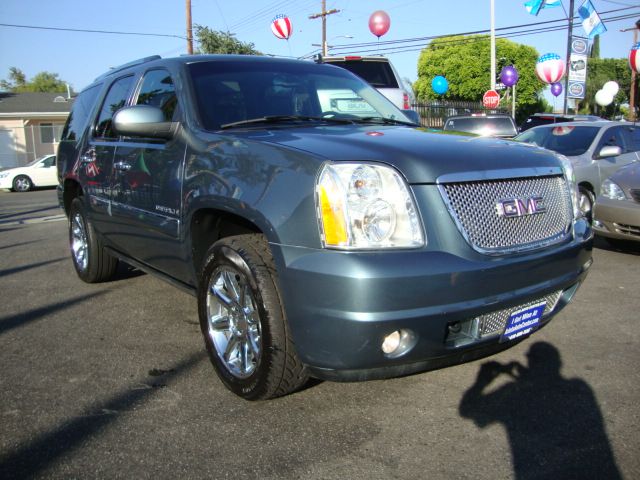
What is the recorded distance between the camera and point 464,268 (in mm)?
2502

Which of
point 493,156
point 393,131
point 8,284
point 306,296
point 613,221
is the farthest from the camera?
point 613,221

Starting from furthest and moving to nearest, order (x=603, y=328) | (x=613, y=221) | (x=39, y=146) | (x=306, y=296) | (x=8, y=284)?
(x=39, y=146), (x=613, y=221), (x=8, y=284), (x=603, y=328), (x=306, y=296)

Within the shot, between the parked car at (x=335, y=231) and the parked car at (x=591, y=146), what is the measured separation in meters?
5.48

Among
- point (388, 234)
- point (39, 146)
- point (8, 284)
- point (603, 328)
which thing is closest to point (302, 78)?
point (388, 234)

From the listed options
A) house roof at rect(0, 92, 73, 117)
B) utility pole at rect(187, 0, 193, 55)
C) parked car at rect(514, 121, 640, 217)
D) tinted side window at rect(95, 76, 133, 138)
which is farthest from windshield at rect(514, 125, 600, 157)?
house roof at rect(0, 92, 73, 117)

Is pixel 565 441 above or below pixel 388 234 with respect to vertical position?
below

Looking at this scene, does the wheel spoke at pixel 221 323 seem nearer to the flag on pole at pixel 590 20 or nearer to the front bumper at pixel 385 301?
the front bumper at pixel 385 301

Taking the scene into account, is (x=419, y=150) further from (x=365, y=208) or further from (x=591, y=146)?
(x=591, y=146)

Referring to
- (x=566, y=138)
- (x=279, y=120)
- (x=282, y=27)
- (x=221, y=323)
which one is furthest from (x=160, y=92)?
(x=282, y=27)

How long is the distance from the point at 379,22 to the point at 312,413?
19821mm

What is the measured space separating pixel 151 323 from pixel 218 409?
162 centimetres

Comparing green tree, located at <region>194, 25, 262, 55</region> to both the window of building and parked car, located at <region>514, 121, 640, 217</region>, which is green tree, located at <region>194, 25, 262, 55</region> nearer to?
the window of building

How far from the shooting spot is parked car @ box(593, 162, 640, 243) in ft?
20.8

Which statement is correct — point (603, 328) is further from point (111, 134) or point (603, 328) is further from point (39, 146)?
point (39, 146)
